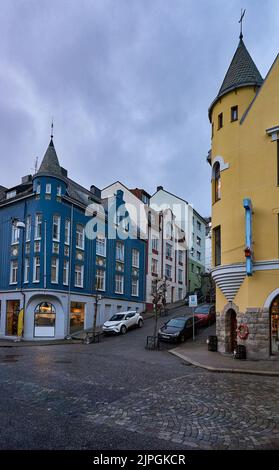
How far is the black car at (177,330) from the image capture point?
2491 cm

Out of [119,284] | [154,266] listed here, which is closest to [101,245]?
[119,284]

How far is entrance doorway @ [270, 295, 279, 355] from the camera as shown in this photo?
700 inches

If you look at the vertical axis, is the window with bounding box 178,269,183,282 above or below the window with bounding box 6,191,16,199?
below

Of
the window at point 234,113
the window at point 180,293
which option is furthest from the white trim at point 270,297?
the window at point 180,293

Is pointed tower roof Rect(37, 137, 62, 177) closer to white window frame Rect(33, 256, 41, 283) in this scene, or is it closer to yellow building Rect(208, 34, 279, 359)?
white window frame Rect(33, 256, 41, 283)

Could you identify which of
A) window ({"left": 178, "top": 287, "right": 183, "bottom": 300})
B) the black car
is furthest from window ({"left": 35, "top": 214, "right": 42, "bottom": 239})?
window ({"left": 178, "top": 287, "right": 183, "bottom": 300})

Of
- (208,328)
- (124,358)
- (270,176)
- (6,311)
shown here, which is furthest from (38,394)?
(6,311)

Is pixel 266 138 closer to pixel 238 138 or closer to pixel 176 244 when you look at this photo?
pixel 238 138

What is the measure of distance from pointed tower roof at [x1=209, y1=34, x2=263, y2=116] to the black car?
13003 millimetres

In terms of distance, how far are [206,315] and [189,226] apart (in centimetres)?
2966

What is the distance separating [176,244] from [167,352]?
3425 cm

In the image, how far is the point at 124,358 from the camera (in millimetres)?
18453

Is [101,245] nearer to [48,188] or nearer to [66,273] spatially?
[66,273]

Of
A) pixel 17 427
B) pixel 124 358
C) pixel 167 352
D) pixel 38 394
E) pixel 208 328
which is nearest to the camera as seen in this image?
pixel 17 427
